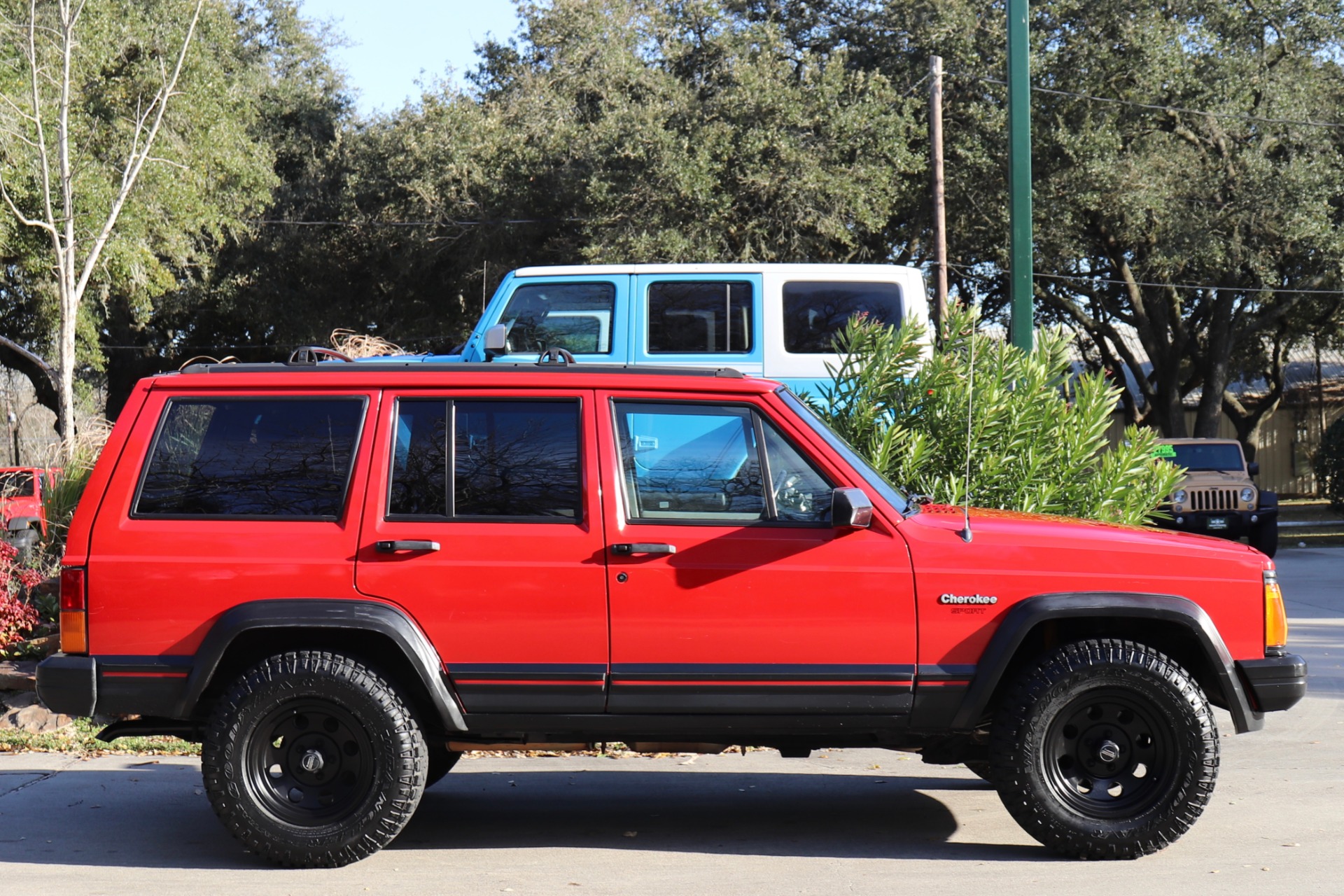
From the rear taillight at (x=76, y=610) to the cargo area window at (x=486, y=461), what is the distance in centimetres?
118

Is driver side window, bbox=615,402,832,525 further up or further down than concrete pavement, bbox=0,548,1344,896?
further up

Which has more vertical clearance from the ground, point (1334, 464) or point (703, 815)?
point (1334, 464)

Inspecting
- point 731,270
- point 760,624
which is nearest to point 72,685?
point 760,624

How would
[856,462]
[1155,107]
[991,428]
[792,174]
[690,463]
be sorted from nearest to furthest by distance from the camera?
1. [690,463]
2. [856,462]
3. [991,428]
4. [792,174]
5. [1155,107]

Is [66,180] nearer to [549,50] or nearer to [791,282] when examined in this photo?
[791,282]

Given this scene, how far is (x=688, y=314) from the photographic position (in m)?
9.01

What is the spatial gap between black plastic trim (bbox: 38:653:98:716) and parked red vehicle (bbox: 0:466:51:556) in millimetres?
4921

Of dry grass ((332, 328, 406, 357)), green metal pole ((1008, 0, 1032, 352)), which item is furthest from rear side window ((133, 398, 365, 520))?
green metal pole ((1008, 0, 1032, 352))

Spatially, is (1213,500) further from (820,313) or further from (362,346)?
(362,346)

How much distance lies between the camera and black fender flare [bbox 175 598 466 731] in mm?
4934

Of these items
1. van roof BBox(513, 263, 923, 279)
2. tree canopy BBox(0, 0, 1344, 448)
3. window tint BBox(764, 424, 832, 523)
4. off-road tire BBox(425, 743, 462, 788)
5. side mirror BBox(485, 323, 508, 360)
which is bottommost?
off-road tire BBox(425, 743, 462, 788)

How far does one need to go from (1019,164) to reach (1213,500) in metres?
10.7

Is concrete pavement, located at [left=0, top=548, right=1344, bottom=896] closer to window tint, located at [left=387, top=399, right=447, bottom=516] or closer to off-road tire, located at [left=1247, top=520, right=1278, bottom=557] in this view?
window tint, located at [left=387, top=399, right=447, bottom=516]

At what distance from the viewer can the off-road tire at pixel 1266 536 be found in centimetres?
1916
